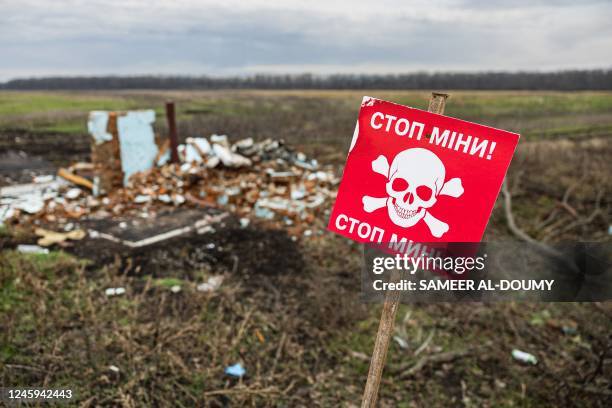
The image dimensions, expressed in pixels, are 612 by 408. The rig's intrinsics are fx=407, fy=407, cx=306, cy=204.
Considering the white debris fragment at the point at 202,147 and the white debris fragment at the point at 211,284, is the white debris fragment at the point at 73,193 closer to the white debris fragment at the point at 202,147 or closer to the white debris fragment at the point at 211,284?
the white debris fragment at the point at 202,147

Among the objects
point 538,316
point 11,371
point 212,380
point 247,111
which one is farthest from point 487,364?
point 247,111

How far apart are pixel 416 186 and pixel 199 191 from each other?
280 inches

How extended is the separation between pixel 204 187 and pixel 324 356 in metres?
5.05

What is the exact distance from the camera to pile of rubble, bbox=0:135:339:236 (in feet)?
24.2

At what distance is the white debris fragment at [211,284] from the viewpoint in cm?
490

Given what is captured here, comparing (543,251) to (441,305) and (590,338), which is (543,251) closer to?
Answer: (590,338)

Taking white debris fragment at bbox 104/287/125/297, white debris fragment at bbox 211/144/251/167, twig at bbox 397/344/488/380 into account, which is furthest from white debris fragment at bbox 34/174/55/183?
twig at bbox 397/344/488/380

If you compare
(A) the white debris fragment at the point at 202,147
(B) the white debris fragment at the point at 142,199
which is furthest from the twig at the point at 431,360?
(A) the white debris fragment at the point at 202,147

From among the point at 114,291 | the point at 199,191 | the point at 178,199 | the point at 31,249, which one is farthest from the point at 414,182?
the point at 199,191

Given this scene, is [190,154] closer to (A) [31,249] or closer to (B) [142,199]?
(B) [142,199]

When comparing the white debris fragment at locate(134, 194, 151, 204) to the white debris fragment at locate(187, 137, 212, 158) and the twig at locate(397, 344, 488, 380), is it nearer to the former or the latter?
the white debris fragment at locate(187, 137, 212, 158)

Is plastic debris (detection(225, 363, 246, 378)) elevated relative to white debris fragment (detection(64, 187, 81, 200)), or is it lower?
lower

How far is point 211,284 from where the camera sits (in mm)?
5113

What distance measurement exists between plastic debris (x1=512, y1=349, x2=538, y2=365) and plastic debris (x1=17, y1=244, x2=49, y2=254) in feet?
19.6
